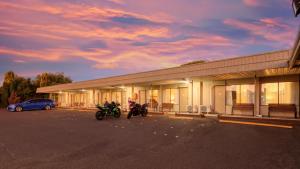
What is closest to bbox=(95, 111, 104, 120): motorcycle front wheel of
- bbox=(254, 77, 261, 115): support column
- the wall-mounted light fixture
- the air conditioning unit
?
the air conditioning unit

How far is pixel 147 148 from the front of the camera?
6.90 m

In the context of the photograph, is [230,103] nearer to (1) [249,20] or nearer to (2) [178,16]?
(1) [249,20]

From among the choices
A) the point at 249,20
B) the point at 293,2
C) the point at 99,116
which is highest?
the point at 249,20

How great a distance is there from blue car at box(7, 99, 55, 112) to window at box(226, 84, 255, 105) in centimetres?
2524

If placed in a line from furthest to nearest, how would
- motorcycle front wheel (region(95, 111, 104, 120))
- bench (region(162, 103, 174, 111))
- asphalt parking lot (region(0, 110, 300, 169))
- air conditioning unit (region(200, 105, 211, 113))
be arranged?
bench (region(162, 103, 174, 111)) → air conditioning unit (region(200, 105, 211, 113)) → motorcycle front wheel (region(95, 111, 104, 120)) → asphalt parking lot (region(0, 110, 300, 169))

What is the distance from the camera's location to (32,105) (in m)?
32.3

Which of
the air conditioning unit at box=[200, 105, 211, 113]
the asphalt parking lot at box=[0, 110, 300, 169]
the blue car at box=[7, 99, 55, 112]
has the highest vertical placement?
the air conditioning unit at box=[200, 105, 211, 113]

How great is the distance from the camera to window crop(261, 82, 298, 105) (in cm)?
1565

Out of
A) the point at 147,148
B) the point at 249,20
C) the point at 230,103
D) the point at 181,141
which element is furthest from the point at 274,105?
the point at 147,148

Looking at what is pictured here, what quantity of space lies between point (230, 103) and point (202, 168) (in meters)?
14.9

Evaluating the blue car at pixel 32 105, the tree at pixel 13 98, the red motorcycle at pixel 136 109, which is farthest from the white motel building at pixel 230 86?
the tree at pixel 13 98

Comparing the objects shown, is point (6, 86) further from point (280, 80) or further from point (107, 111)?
point (280, 80)

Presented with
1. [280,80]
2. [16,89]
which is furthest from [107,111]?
[16,89]

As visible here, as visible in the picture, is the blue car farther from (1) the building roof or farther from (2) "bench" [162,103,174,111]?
(2) "bench" [162,103,174,111]
